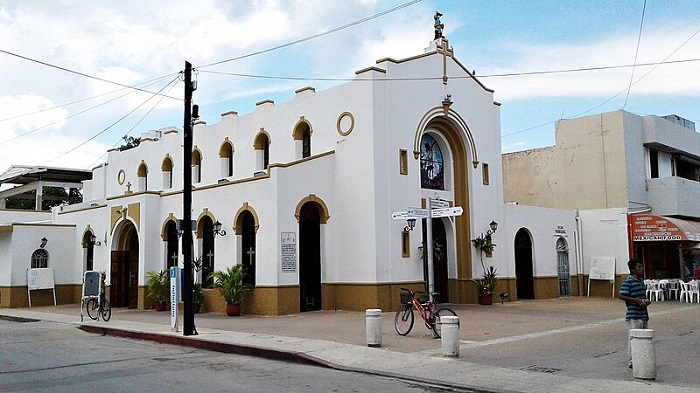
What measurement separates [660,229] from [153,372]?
2429cm

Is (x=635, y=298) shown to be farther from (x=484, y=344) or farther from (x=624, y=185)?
(x=624, y=185)

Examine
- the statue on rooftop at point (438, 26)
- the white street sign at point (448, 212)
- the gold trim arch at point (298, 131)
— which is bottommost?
the white street sign at point (448, 212)

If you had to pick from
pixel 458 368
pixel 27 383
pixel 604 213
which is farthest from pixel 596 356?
pixel 604 213

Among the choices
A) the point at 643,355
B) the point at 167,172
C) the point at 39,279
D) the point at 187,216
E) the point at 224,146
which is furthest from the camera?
the point at 167,172

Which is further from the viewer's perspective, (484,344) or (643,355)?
(484,344)

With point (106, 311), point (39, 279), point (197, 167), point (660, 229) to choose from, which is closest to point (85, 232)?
point (39, 279)

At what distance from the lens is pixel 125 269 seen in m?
27.3

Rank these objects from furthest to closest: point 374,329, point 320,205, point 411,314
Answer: point 320,205, point 411,314, point 374,329

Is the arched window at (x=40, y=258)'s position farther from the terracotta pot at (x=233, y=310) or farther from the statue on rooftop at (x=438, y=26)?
the statue on rooftop at (x=438, y=26)

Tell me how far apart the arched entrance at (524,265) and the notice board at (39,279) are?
67.0 feet

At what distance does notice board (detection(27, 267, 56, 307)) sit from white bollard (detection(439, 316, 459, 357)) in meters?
22.1

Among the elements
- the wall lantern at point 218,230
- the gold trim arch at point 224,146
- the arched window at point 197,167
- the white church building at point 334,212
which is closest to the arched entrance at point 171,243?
the white church building at point 334,212

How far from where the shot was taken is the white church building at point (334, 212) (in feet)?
72.5

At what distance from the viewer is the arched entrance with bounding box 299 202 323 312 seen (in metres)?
22.8
